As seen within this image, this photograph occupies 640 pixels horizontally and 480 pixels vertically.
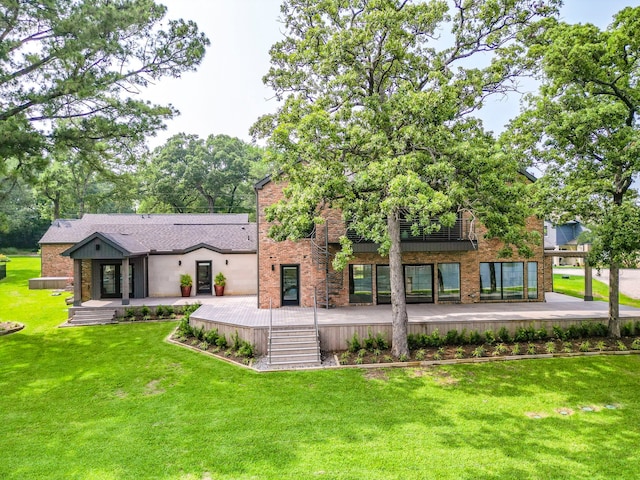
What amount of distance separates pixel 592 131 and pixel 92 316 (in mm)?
19758

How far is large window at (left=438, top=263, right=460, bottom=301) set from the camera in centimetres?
1627

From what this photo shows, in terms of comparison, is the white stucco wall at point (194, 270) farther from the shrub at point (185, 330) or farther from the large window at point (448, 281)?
the large window at point (448, 281)

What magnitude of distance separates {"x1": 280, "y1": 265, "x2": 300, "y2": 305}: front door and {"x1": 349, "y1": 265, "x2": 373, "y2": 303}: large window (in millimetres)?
2240

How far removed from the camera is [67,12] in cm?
1281

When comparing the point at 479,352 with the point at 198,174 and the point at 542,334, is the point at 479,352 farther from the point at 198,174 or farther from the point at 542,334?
the point at 198,174

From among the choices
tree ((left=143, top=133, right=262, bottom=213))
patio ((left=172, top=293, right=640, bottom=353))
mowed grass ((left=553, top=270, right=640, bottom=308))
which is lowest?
mowed grass ((left=553, top=270, right=640, bottom=308))

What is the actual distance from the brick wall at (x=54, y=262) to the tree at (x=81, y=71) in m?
11.6

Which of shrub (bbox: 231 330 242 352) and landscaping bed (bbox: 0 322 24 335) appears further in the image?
landscaping bed (bbox: 0 322 24 335)

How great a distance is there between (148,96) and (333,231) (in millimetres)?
9384

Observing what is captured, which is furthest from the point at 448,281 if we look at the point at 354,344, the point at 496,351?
the point at 354,344

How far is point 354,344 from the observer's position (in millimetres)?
11750

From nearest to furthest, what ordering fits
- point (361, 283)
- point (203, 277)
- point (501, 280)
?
point (361, 283), point (501, 280), point (203, 277)

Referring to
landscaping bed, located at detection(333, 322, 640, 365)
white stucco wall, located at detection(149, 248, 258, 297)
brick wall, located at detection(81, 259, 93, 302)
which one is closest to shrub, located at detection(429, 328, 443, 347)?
landscaping bed, located at detection(333, 322, 640, 365)

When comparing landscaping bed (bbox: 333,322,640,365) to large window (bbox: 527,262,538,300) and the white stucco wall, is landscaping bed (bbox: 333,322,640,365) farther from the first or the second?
the white stucco wall
